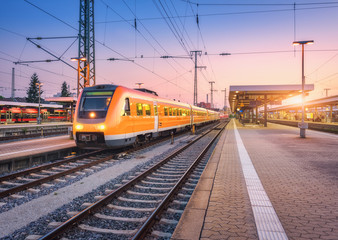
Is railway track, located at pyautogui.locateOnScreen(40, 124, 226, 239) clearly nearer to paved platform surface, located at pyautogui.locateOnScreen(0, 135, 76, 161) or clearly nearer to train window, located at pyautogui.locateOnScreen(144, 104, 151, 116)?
paved platform surface, located at pyautogui.locateOnScreen(0, 135, 76, 161)

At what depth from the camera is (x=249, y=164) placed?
25.0 feet

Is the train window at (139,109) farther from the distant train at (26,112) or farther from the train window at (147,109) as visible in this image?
the distant train at (26,112)

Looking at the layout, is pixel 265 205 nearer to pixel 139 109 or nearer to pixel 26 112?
pixel 139 109

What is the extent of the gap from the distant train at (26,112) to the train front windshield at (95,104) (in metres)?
29.4

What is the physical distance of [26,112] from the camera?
38.0 m

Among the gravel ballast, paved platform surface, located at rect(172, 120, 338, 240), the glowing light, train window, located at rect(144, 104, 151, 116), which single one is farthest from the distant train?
paved platform surface, located at rect(172, 120, 338, 240)

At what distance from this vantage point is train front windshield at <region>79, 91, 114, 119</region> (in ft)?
29.9

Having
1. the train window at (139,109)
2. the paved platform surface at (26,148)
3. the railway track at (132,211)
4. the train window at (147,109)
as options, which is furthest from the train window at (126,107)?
the paved platform surface at (26,148)

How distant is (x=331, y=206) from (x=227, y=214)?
1949mm

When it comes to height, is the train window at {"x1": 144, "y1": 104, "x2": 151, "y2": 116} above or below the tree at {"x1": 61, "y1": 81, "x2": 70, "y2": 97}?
below

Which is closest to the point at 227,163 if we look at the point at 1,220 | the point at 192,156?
the point at 192,156

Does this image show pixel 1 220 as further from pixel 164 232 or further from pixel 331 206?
pixel 331 206

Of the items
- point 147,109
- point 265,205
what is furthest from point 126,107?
point 265,205

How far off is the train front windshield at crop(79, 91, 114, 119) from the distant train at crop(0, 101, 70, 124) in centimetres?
2944
